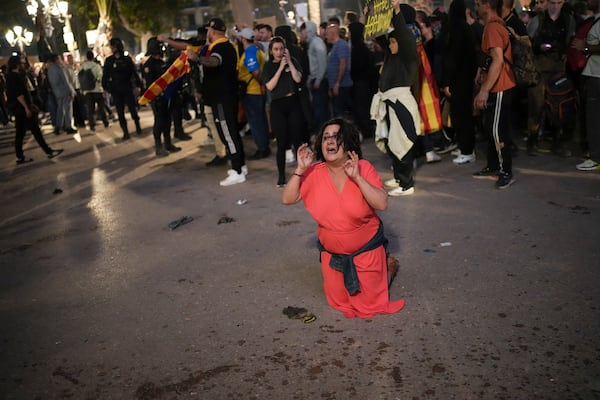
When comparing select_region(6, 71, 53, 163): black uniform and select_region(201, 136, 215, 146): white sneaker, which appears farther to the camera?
select_region(201, 136, 215, 146): white sneaker

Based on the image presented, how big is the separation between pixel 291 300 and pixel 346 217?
30.3 inches

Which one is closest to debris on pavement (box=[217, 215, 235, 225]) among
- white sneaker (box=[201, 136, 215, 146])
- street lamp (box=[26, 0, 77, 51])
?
white sneaker (box=[201, 136, 215, 146])

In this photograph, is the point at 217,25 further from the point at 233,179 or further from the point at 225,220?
the point at 225,220

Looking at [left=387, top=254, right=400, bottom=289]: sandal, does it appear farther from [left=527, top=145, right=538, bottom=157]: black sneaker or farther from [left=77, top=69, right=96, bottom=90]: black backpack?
[left=77, top=69, right=96, bottom=90]: black backpack

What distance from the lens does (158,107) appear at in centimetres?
1020

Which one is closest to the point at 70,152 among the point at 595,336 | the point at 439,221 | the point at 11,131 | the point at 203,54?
the point at 203,54

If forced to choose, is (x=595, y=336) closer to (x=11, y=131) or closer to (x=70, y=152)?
(x=70, y=152)

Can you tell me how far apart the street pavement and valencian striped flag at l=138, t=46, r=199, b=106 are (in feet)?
8.35

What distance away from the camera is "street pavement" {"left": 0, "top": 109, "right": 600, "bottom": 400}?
10.3ft

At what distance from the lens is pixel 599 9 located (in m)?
6.45

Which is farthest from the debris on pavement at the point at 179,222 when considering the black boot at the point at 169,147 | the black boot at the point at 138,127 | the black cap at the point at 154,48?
the black boot at the point at 138,127

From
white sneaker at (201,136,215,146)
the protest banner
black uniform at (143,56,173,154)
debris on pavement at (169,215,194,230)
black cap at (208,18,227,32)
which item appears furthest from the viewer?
white sneaker at (201,136,215,146)

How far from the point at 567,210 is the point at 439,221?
119cm

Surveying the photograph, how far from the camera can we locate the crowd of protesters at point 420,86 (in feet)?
20.9
